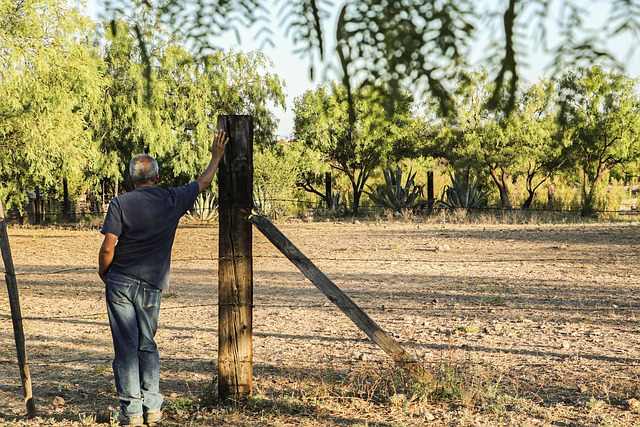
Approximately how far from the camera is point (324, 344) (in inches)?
237

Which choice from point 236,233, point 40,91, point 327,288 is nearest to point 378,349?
point 327,288

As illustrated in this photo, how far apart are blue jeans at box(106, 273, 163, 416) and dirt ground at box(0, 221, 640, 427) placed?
27cm

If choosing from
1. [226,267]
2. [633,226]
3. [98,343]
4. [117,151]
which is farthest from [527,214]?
[226,267]

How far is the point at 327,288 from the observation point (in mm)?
4219

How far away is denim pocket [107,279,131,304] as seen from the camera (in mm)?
3908

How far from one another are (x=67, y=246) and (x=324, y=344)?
1187 centimetres

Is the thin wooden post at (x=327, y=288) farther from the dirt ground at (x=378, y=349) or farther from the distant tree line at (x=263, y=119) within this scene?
the distant tree line at (x=263, y=119)

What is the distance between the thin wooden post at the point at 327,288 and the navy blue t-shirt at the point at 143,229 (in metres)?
0.52

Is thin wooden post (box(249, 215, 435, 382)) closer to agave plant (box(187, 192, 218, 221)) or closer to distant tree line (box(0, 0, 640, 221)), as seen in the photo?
distant tree line (box(0, 0, 640, 221))

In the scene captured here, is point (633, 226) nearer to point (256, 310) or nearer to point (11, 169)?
point (256, 310)

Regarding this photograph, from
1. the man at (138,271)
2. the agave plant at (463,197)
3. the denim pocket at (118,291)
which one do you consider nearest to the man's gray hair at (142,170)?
the man at (138,271)

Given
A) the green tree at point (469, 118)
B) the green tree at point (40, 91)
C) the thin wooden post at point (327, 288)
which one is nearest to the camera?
the green tree at point (469, 118)

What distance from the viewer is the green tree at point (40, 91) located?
1188cm

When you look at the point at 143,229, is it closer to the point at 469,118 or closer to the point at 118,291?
the point at 118,291
